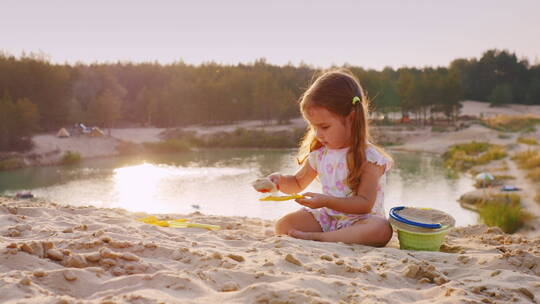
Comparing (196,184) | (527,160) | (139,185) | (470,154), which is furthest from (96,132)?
(527,160)

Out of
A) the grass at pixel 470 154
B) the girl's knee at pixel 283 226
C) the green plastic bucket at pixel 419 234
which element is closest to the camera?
the green plastic bucket at pixel 419 234

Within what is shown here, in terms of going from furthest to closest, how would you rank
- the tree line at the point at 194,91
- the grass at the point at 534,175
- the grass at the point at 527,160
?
the tree line at the point at 194,91 → the grass at the point at 527,160 → the grass at the point at 534,175

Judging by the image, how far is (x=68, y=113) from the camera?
80.3 ft

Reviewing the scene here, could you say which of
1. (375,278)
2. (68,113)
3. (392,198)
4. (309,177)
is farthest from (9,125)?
(375,278)

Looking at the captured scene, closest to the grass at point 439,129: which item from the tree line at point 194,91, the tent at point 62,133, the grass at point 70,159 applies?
the tree line at point 194,91

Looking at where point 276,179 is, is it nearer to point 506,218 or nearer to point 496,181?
point 506,218

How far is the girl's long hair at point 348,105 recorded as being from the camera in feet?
8.98

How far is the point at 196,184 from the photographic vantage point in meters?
12.4

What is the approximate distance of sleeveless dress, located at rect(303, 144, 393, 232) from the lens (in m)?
2.84

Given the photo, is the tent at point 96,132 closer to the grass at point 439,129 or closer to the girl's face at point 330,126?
the grass at point 439,129

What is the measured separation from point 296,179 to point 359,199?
1.90 feet

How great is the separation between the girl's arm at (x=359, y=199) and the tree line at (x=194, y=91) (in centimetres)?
1924

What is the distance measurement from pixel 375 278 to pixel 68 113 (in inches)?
993

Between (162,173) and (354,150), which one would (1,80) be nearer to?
(162,173)
